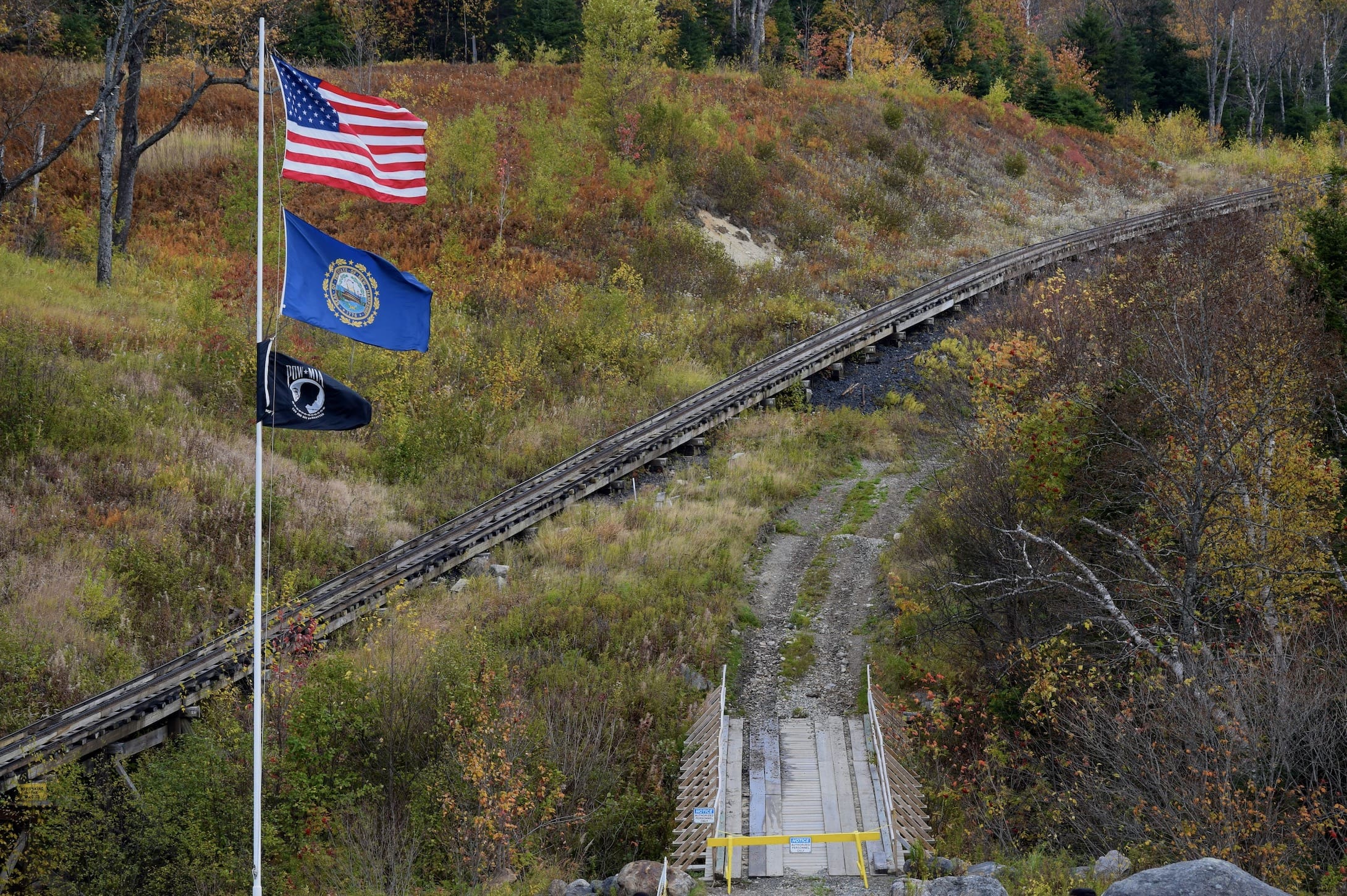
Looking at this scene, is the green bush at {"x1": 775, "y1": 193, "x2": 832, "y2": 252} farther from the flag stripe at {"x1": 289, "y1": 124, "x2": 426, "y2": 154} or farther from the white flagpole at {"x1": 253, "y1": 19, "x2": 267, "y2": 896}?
the white flagpole at {"x1": 253, "y1": 19, "x2": 267, "y2": 896}

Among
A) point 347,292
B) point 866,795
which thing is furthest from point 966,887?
point 347,292

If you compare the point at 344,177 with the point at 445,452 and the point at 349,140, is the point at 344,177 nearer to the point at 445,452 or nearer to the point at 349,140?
the point at 349,140

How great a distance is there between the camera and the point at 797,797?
12.4 m

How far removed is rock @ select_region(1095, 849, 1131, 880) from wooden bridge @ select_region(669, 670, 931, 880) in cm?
189

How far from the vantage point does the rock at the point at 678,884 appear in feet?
33.3

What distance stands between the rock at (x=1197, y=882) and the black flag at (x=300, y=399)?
699 centimetres

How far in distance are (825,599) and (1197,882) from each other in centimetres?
1075

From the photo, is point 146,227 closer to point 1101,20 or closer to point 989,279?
point 989,279

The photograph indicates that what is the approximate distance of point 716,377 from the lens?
28984mm

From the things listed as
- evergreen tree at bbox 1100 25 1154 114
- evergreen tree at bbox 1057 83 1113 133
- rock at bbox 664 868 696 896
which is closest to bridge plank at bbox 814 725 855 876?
rock at bbox 664 868 696 896

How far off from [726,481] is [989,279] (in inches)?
747

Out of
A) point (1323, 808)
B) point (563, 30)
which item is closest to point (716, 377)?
point (1323, 808)

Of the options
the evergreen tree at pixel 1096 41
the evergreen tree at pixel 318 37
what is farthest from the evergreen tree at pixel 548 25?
the evergreen tree at pixel 1096 41

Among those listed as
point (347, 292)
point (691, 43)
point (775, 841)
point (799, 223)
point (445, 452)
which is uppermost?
point (691, 43)
